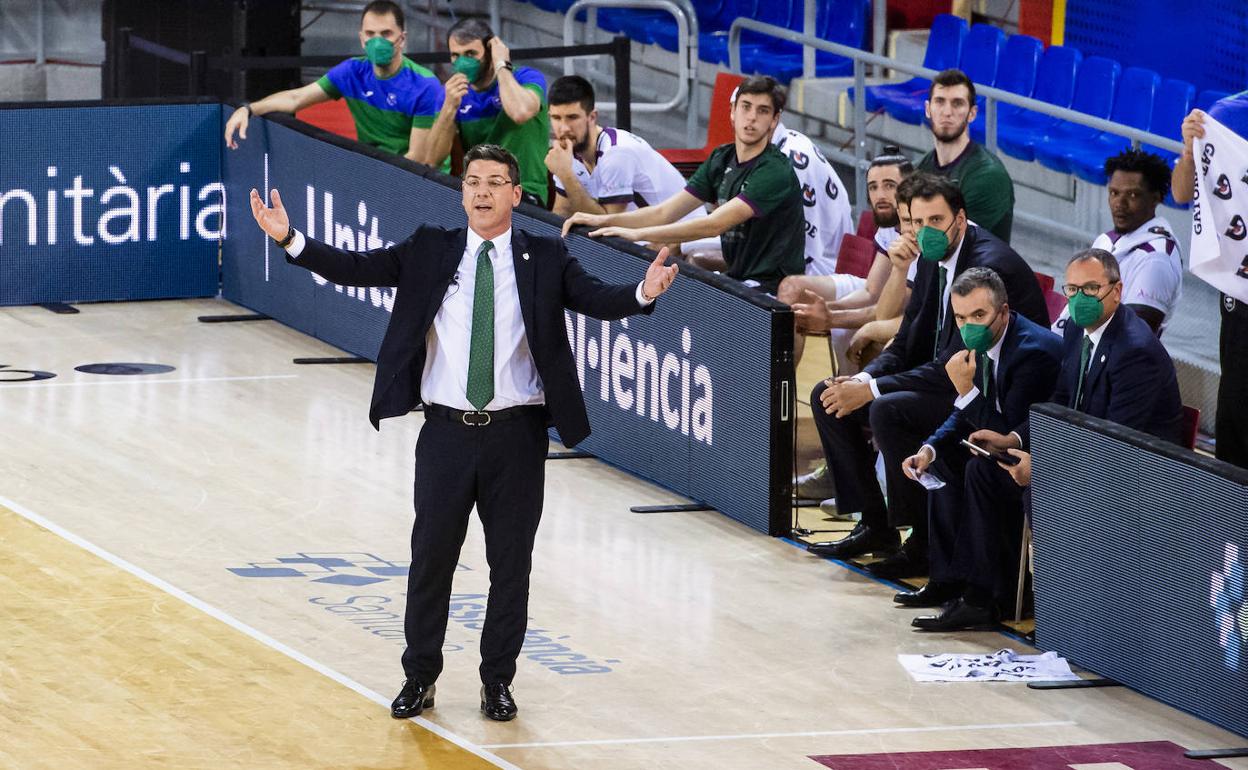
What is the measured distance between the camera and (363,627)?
8.89 meters

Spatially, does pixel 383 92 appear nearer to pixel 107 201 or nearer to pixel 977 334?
pixel 107 201

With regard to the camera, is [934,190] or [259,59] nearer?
[934,190]

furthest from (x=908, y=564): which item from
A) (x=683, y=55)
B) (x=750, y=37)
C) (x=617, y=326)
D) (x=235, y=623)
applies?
(x=750, y=37)

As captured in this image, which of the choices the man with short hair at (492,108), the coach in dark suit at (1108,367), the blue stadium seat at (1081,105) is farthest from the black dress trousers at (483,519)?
the blue stadium seat at (1081,105)

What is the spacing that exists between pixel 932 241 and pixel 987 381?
26.4 inches

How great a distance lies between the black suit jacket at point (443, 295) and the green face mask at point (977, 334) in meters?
1.79

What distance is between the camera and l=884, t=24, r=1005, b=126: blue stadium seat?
52.1 ft

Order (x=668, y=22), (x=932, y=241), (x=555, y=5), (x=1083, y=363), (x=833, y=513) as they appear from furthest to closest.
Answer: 1. (x=555, y=5)
2. (x=668, y=22)
3. (x=833, y=513)
4. (x=932, y=241)
5. (x=1083, y=363)

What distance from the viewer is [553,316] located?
7758 mm

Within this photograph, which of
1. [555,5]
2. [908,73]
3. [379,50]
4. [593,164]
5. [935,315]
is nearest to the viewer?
[935,315]

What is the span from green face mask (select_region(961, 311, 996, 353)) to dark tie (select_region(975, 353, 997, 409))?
4.5 inches

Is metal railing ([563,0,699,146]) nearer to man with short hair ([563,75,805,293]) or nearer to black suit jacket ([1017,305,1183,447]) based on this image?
man with short hair ([563,75,805,293])

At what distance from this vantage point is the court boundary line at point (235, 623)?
7.64 metres

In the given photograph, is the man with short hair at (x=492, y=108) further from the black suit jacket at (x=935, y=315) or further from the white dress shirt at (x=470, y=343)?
the white dress shirt at (x=470, y=343)
